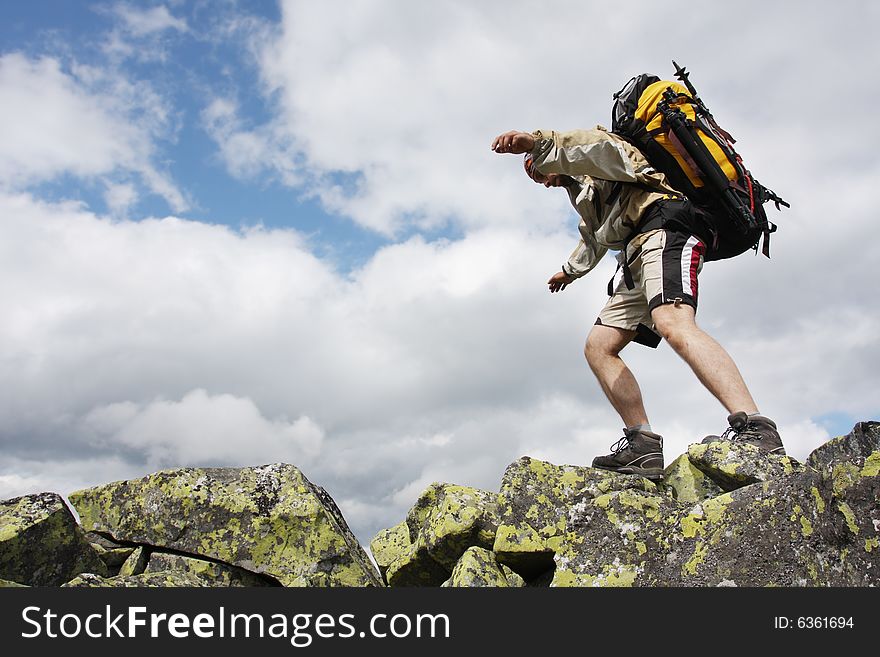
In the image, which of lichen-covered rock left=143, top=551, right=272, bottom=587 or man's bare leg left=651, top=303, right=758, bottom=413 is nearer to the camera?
lichen-covered rock left=143, top=551, right=272, bottom=587

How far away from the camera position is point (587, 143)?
24.1ft

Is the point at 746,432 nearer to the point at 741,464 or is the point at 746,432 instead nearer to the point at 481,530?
the point at 741,464

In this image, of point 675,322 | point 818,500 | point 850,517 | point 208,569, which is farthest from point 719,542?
point 208,569

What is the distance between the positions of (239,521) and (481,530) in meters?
2.24

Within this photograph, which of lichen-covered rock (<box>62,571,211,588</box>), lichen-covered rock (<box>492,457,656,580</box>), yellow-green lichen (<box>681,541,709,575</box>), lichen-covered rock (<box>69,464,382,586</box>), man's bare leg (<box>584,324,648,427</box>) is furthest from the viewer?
man's bare leg (<box>584,324,648,427</box>)

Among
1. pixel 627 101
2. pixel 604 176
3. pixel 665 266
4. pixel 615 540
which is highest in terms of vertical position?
pixel 627 101

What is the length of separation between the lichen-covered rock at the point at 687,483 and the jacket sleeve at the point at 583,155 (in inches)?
120

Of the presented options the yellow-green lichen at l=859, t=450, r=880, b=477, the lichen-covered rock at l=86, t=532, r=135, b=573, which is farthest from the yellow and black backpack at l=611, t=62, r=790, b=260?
the lichen-covered rock at l=86, t=532, r=135, b=573

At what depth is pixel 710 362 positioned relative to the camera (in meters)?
6.67

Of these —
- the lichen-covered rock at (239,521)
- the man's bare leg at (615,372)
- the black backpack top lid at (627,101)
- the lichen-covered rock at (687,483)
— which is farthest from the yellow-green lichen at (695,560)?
the black backpack top lid at (627,101)

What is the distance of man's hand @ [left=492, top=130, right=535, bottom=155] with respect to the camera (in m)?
7.23

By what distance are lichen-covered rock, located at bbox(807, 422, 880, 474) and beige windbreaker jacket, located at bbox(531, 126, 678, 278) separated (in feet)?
11.1

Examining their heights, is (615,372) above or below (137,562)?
above

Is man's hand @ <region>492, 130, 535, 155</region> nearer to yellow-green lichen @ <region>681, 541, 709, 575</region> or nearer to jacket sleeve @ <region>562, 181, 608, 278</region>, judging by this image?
jacket sleeve @ <region>562, 181, 608, 278</region>
